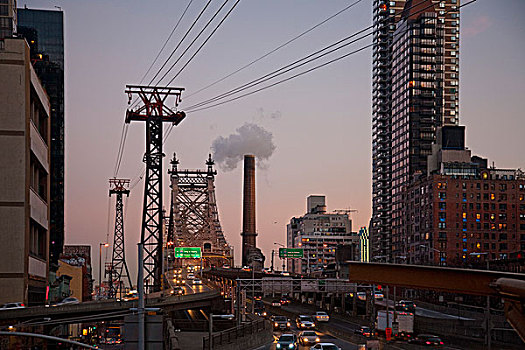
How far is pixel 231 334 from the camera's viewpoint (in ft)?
191

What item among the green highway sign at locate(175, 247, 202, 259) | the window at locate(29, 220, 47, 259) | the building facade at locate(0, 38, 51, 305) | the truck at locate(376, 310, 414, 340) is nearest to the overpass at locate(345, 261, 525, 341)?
the building facade at locate(0, 38, 51, 305)

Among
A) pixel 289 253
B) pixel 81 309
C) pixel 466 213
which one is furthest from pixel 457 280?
pixel 466 213

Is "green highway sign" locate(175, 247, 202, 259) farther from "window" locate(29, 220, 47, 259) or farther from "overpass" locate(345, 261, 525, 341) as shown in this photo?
"overpass" locate(345, 261, 525, 341)

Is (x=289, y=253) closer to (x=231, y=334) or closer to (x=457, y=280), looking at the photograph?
(x=231, y=334)

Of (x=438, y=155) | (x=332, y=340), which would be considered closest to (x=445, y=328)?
(x=332, y=340)

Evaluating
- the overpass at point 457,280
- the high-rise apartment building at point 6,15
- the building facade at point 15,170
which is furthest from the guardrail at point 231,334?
the high-rise apartment building at point 6,15

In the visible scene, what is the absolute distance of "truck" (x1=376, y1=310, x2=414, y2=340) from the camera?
78750 mm

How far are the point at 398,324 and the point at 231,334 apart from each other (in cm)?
3025

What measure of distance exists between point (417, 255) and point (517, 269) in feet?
236

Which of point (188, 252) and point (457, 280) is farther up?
point (457, 280)

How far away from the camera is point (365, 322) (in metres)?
108

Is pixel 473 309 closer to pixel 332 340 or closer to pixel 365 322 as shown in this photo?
pixel 365 322

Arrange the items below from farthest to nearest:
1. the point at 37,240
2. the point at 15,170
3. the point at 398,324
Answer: the point at 398,324 → the point at 37,240 → the point at 15,170

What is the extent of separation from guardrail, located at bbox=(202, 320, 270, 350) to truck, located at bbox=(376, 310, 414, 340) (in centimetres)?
1475
